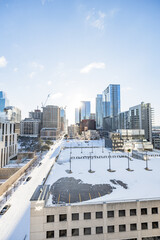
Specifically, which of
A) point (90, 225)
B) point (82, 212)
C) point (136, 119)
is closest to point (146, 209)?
point (90, 225)

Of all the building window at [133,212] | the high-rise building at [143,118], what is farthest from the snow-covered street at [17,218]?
the high-rise building at [143,118]

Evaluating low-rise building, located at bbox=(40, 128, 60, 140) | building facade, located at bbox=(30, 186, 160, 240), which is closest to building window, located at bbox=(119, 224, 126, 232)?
building facade, located at bbox=(30, 186, 160, 240)

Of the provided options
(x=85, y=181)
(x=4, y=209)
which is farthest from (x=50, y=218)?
(x=4, y=209)

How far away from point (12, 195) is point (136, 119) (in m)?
145

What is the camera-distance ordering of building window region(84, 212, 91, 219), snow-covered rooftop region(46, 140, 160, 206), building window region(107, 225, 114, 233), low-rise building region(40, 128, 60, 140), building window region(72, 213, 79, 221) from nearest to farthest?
building window region(72, 213, 79, 221) → building window region(84, 212, 91, 219) → building window region(107, 225, 114, 233) → snow-covered rooftop region(46, 140, 160, 206) → low-rise building region(40, 128, 60, 140)

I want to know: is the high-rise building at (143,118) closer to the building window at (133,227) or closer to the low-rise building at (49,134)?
the low-rise building at (49,134)

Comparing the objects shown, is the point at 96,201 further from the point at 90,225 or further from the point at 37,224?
the point at 37,224

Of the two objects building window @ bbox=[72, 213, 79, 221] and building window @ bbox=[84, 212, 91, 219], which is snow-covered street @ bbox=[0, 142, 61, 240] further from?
building window @ bbox=[84, 212, 91, 219]

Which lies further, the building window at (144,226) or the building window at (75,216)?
the building window at (144,226)

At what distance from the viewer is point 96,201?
65.9 ft

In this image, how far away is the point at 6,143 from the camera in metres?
63.6

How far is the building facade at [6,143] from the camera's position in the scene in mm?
57719

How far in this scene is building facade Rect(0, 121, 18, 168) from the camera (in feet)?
189

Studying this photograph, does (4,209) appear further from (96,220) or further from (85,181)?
(96,220)
